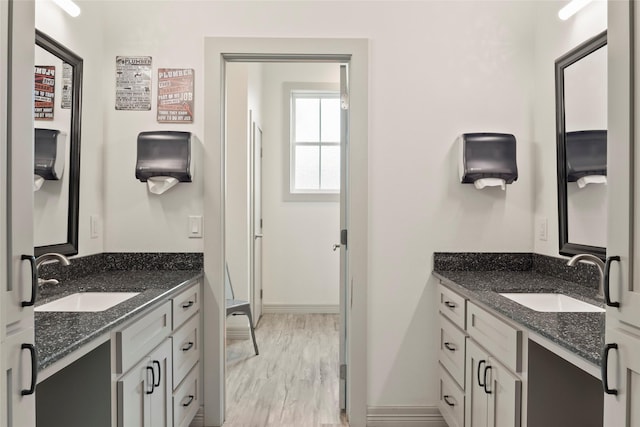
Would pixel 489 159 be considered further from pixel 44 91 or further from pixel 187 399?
pixel 44 91

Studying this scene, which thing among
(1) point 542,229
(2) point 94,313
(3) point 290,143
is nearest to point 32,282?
(2) point 94,313

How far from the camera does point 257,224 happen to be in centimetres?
467

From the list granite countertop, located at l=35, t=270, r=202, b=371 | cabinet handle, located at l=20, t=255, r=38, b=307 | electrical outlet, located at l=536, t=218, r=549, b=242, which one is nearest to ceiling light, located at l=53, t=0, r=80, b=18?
granite countertop, located at l=35, t=270, r=202, b=371

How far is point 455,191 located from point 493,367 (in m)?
1.09

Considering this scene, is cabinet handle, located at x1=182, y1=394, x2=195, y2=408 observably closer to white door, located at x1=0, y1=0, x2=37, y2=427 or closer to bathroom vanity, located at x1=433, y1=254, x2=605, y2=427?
bathroom vanity, located at x1=433, y1=254, x2=605, y2=427

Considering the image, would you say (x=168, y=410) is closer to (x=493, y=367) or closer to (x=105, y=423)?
(x=105, y=423)

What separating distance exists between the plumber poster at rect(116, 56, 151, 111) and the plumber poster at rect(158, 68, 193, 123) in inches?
2.9

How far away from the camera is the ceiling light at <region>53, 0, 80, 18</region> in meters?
2.09

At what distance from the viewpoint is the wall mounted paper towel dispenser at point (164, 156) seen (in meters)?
2.38

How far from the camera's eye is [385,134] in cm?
254

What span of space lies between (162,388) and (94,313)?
55cm

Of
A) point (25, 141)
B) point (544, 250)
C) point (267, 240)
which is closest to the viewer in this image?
point (25, 141)

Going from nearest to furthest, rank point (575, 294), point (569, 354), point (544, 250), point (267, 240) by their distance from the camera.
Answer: point (569, 354)
point (575, 294)
point (544, 250)
point (267, 240)

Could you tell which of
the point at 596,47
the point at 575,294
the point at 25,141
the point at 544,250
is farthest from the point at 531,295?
the point at 25,141
